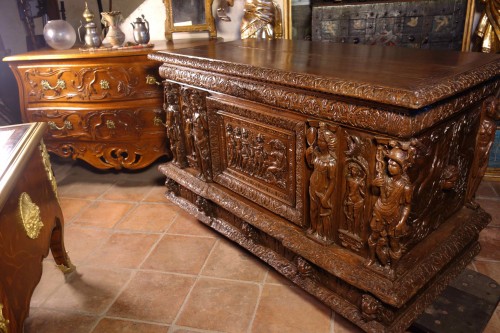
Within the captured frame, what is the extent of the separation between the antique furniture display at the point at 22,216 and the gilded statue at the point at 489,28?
2.91 metres

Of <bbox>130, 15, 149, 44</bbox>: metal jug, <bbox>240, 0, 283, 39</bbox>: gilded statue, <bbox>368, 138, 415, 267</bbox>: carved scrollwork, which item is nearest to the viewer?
<bbox>368, 138, 415, 267</bbox>: carved scrollwork

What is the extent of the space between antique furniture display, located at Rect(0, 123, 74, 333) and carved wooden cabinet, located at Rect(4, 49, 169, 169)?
1.08m

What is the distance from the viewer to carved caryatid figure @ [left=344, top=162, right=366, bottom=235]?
1.43 m

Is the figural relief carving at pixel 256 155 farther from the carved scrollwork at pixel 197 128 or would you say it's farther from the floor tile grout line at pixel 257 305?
the floor tile grout line at pixel 257 305

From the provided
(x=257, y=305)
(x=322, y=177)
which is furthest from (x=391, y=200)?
(x=257, y=305)

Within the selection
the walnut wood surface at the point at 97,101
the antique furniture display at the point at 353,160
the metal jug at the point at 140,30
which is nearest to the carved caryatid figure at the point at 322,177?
the antique furniture display at the point at 353,160

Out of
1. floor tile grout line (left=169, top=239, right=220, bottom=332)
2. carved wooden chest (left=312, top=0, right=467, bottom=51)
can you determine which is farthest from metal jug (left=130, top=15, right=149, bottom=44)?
floor tile grout line (left=169, top=239, right=220, bottom=332)

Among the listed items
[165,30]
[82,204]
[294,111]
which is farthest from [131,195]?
[294,111]

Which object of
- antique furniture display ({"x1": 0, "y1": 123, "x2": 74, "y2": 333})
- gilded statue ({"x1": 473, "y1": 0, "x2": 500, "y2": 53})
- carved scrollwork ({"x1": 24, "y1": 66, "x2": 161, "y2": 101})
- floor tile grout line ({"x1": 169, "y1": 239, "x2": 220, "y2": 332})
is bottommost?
floor tile grout line ({"x1": 169, "y1": 239, "x2": 220, "y2": 332})

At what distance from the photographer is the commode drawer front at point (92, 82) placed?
2.73 m

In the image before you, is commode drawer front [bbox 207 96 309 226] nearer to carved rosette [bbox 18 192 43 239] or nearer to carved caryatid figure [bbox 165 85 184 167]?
carved caryatid figure [bbox 165 85 184 167]

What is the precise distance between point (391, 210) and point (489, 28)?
2228 millimetres

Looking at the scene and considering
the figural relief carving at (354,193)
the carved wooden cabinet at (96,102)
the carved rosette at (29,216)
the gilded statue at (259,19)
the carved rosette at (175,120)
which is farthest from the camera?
the gilded statue at (259,19)

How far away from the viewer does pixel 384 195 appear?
133 cm
